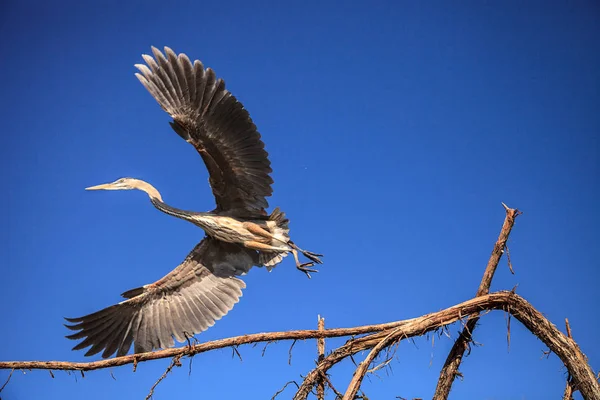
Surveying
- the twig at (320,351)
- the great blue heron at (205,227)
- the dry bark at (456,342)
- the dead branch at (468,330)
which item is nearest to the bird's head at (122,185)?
the great blue heron at (205,227)

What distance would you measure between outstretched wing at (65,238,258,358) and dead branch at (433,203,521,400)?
7.70 feet

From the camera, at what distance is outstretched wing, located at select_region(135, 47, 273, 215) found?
565 centimetres

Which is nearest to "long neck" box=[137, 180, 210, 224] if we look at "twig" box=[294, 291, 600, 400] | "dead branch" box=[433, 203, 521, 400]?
"twig" box=[294, 291, 600, 400]

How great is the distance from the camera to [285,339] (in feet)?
17.0

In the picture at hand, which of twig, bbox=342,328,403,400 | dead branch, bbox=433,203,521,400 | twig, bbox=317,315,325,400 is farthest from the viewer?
twig, bbox=317,315,325,400

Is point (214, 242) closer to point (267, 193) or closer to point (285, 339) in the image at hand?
point (267, 193)

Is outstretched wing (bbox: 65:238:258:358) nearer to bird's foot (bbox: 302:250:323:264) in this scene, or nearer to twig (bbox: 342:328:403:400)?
bird's foot (bbox: 302:250:323:264)

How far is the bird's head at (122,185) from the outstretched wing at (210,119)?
1007mm

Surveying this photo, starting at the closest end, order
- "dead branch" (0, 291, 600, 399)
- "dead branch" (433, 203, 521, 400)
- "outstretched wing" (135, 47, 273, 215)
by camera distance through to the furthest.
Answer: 1. "dead branch" (0, 291, 600, 399)
2. "dead branch" (433, 203, 521, 400)
3. "outstretched wing" (135, 47, 273, 215)

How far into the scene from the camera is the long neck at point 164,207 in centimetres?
616

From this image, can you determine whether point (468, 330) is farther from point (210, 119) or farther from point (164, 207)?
point (164, 207)

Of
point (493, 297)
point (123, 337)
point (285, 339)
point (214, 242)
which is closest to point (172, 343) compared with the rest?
point (123, 337)

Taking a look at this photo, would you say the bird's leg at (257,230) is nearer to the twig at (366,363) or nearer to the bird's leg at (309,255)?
the bird's leg at (309,255)

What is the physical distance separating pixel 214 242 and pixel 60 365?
1.89m
